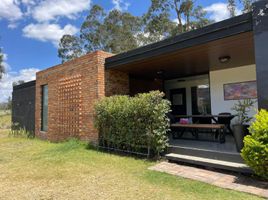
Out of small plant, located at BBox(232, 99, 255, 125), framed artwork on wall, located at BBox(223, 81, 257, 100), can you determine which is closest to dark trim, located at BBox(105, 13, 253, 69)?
small plant, located at BBox(232, 99, 255, 125)

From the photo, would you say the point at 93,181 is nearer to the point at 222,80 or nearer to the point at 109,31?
the point at 222,80

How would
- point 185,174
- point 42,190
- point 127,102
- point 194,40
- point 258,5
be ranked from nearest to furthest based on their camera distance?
point 42,190 < point 258,5 < point 185,174 < point 194,40 < point 127,102

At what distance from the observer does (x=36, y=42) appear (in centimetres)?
2025

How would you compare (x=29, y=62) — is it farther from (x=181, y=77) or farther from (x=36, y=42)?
(x=181, y=77)

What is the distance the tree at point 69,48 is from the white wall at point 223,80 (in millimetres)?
19451

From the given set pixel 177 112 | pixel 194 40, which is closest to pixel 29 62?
pixel 177 112

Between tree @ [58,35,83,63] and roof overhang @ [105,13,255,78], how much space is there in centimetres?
1871

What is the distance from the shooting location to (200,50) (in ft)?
18.9

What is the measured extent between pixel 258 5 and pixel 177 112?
7515 mm

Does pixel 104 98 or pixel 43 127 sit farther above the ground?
pixel 104 98

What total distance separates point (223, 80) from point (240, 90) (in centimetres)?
79

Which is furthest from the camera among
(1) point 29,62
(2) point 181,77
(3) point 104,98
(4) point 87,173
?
(1) point 29,62

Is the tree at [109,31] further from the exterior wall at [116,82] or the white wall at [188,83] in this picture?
the exterior wall at [116,82]

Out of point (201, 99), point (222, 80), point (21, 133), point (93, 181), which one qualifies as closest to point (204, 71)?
point (222, 80)
